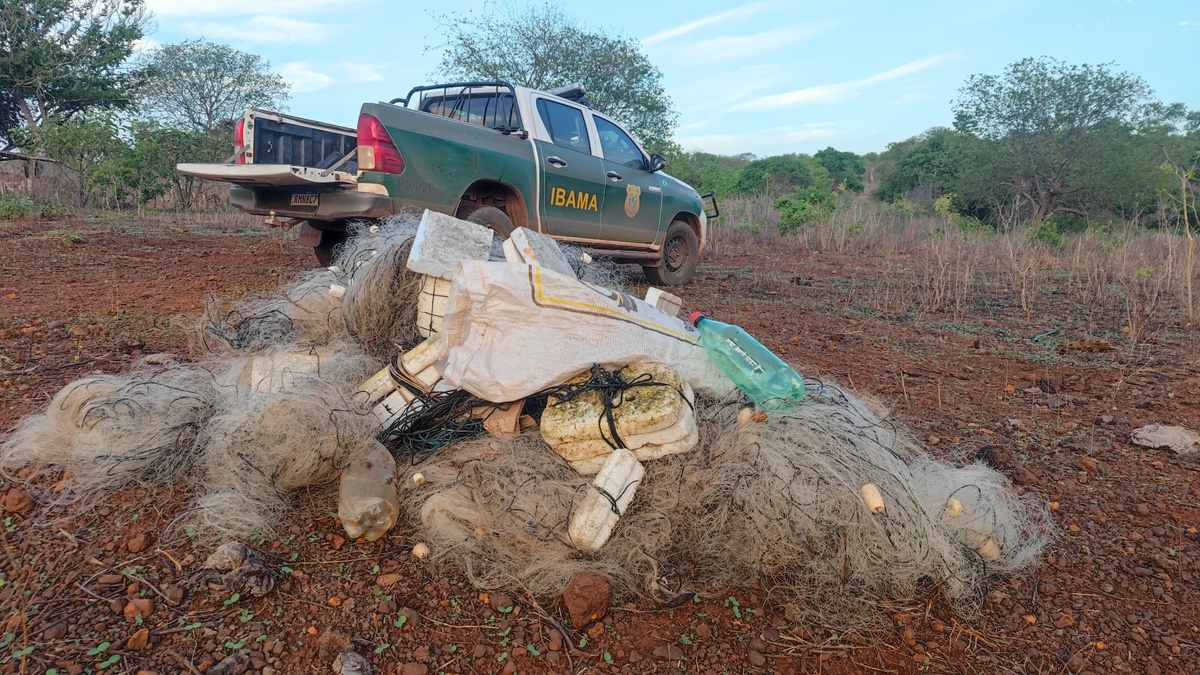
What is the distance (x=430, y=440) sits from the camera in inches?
91.9

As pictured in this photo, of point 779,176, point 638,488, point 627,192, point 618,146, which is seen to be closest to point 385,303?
point 638,488

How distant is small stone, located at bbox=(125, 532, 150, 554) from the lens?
182cm


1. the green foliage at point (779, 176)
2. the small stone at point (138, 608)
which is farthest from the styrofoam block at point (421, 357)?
the green foliage at point (779, 176)

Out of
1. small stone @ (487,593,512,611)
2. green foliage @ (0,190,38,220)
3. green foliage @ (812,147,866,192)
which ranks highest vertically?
green foliage @ (812,147,866,192)

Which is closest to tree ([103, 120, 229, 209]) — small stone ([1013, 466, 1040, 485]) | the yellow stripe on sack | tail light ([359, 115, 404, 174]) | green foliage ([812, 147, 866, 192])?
tail light ([359, 115, 404, 174])

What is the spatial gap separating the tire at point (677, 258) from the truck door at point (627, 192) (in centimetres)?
47

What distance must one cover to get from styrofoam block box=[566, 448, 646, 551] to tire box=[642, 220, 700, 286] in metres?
5.60

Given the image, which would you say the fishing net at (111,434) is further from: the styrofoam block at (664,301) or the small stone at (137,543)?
the styrofoam block at (664,301)

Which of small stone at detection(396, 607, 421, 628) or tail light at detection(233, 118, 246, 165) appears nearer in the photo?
small stone at detection(396, 607, 421, 628)

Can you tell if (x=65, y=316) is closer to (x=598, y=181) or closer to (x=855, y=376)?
(x=598, y=181)

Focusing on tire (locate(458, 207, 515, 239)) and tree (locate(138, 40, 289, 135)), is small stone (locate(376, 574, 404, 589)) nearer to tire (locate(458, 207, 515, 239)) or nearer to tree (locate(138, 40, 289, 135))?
tire (locate(458, 207, 515, 239))

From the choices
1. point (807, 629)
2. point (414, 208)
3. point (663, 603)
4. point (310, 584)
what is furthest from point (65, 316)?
point (807, 629)

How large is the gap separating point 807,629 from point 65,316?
14.6ft

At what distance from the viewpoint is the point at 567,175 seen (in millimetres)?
5855
